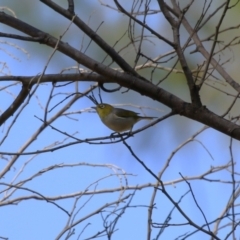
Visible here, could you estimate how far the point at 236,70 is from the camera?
2.80 m

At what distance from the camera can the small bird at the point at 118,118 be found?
106 inches

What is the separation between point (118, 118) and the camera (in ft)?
8.93

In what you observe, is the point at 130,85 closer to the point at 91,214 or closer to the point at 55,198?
the point at 91,214

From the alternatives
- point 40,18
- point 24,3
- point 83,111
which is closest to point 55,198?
point 83,111

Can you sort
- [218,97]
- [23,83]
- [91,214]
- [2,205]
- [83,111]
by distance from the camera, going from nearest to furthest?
[23,83] < [91,214] < [2,205] < [83,111] < [218,97]

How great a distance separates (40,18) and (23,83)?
138cm

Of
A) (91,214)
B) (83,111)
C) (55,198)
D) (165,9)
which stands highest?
(83,111)

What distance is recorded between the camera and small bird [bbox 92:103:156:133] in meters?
2.69

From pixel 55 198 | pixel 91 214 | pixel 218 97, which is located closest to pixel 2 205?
pixel 55 198

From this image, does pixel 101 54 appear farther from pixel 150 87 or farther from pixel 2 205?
pixel 150 87

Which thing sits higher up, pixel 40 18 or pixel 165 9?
pixel 40 18

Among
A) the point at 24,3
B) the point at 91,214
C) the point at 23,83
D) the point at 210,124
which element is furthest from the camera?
the point at 24,3

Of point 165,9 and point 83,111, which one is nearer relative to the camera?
point 165,9

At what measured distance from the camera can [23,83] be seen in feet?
5.57
